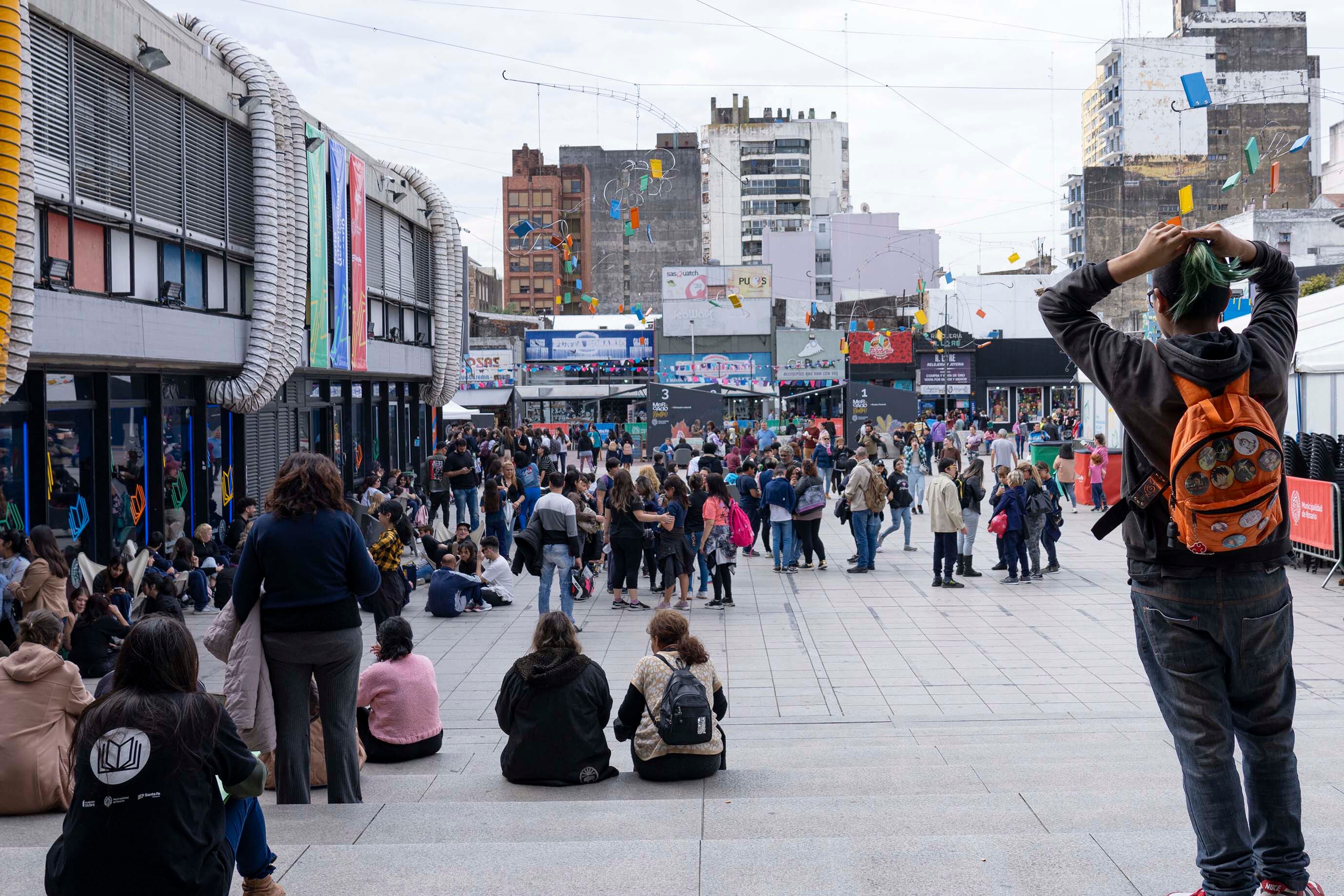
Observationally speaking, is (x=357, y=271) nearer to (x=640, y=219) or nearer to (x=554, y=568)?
(x=554, y=568)

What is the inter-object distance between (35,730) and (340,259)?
55.3 feet

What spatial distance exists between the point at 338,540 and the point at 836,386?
42.5 meters

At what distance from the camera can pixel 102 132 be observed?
13.6 meters

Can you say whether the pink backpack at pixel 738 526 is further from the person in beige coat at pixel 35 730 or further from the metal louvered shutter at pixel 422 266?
the metal louvered shutter at pixel 422 266

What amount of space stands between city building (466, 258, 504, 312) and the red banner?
3572 inches

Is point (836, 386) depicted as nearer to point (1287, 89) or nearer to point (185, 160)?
point (185, 160)

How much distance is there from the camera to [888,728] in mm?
8281

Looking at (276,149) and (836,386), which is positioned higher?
(276,149)

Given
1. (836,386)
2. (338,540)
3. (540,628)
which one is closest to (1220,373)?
(338,540)

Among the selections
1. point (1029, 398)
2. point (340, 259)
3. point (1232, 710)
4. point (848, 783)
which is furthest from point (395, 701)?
point (1029, 398)

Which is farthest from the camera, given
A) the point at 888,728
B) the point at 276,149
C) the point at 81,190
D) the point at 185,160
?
the point at 276,149

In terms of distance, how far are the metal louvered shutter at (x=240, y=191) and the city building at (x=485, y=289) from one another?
84.2 m

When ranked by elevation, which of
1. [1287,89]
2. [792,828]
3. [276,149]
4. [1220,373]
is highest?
[1287,89]

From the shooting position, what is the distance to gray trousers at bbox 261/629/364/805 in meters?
5.17
